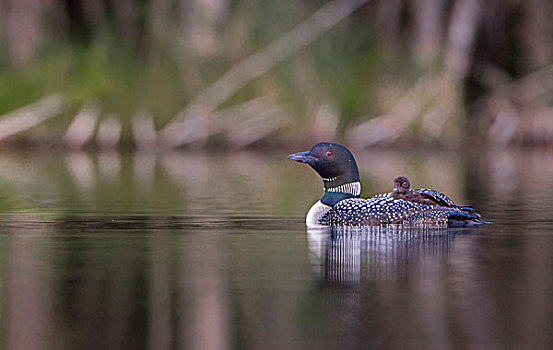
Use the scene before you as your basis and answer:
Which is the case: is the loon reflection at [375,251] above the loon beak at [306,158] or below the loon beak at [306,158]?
below

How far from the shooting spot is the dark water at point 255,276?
531 centimetres

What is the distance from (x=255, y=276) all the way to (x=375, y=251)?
1.57 m

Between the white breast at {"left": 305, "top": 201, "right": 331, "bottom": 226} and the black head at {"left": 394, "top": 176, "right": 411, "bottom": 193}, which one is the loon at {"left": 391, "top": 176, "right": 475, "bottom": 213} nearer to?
the black head at {"left": 394, "top": 176, "right": 411, "bottom": 193}

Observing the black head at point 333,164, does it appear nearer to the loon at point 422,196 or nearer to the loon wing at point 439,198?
the loon at point 422,196

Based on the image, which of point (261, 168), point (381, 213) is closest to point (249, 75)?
point (261, 168)

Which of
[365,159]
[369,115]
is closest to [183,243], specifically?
[365,159]

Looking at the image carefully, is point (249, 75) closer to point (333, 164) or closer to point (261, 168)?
point (261, 168)

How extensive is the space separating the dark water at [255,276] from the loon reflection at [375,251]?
0.05 feet

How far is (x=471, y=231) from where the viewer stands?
9812 mm

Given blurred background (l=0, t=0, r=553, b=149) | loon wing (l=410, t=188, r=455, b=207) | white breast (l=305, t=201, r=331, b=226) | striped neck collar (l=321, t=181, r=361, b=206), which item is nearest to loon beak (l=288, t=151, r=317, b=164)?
striped neck collar (l=321, t=181, r=361, b=206)

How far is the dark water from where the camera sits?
531cm

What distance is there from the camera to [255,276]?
23.1 feet

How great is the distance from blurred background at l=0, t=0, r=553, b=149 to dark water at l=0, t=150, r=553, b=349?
9.32 meters

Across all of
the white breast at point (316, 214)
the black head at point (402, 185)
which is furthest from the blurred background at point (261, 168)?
the black head at point (402, 185)
